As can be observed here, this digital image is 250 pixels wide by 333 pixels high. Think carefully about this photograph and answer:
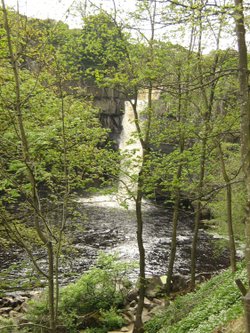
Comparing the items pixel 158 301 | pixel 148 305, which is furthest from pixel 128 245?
pixel 148 305

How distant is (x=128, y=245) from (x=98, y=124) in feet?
56.2

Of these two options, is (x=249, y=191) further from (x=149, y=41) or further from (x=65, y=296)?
(x=65, y=296)

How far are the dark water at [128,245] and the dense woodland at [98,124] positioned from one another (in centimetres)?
422

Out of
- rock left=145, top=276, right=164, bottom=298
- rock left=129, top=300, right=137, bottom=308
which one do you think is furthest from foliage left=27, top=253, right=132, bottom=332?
rock left=145, top=276, right=164, bottom=298

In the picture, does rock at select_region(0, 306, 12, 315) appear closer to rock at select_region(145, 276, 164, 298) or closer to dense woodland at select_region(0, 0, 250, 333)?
dense woodland at select_region(0, 0, 250, 333)

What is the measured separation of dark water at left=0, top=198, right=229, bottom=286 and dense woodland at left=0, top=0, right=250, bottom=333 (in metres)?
4.22

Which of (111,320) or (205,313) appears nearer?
(205,313)

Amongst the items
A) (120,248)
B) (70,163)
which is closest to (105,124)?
(120,248)

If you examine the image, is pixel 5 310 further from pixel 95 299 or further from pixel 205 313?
pixel 205 313

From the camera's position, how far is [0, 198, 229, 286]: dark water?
69.3 feet

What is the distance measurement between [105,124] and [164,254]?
4219 cm

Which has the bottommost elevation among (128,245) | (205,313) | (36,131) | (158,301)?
(128,245)

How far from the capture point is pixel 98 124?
1008cm

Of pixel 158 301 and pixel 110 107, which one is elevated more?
pixel 110 107
